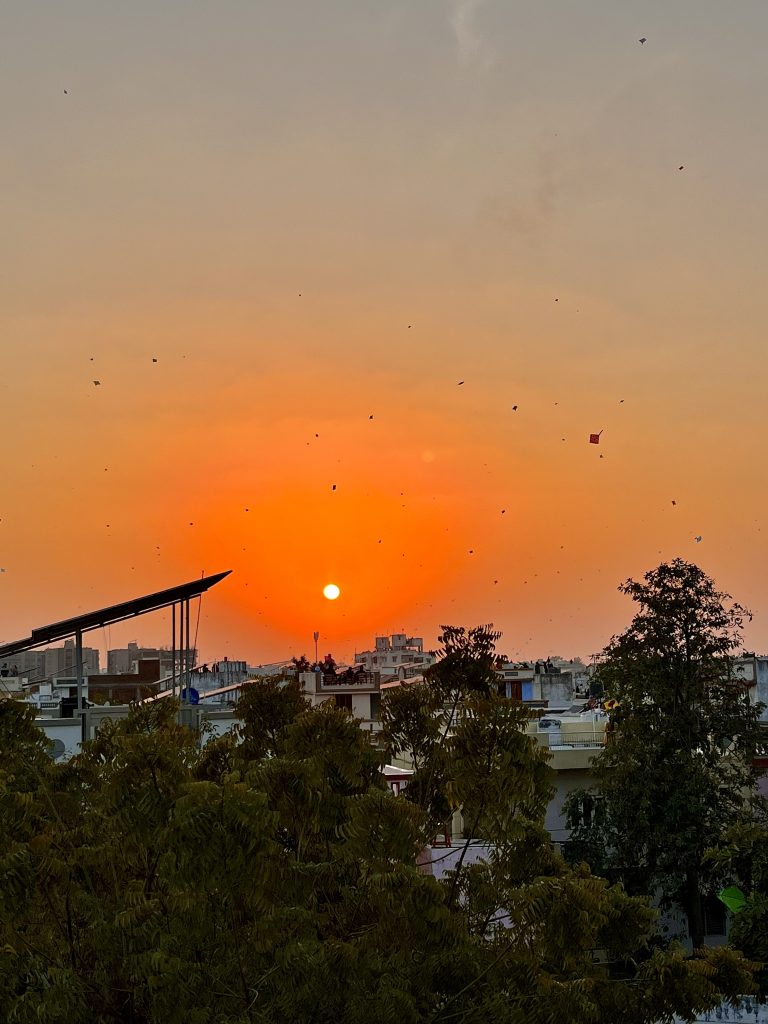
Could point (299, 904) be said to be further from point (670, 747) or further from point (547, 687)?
point (547, 687)

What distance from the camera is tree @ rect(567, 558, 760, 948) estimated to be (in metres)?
26.5

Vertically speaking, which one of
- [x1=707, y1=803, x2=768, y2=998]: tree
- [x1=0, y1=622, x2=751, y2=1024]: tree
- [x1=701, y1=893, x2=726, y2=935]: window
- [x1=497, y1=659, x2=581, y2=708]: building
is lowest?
[x1=701, y1=893, x2=726, y2=935]: window

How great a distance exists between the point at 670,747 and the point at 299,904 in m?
20.1

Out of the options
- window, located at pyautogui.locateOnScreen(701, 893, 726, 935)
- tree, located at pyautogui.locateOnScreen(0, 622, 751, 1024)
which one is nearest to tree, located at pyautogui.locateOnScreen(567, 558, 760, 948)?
window, located at pyautogui.locateOnScreen(701, 893, 726, 935)

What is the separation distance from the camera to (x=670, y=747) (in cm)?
2703

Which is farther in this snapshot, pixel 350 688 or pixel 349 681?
pixel 349 681

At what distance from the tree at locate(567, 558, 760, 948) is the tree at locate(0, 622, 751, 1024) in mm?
16936

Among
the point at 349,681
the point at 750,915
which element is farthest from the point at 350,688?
the point at 750,915

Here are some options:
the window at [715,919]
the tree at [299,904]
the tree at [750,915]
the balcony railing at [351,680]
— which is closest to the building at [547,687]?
the balcony railing at [351,680]

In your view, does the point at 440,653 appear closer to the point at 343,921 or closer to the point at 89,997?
the point at 343,921

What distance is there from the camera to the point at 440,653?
1067cm

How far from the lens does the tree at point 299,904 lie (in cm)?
783

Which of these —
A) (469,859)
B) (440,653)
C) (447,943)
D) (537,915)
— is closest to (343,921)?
(447,943)

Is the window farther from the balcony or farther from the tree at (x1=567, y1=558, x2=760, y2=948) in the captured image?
the balcony
